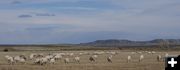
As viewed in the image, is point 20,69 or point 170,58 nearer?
point 170,58

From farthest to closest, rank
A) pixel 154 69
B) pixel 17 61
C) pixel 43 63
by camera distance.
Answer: pixel 17 61 → pixel 43 63 → pixel 154 69

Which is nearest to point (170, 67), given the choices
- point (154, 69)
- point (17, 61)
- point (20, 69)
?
point (154, 69)

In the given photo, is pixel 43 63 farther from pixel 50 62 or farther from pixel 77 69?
pixel 77 69

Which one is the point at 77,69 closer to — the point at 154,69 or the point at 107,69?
the point at 107,69

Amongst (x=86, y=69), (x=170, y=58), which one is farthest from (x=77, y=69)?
(x=170, y=58)

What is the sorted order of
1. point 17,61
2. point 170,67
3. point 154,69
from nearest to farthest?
1. point 170,67
2. point 154,69
3. point 17,61

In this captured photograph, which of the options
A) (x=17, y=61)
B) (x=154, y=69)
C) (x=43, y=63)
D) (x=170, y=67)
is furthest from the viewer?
(x=17, y=61)

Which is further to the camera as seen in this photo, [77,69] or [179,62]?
[77,69]

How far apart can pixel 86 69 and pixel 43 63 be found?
9800mm

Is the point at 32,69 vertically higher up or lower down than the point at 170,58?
lower down

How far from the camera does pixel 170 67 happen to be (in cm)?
625

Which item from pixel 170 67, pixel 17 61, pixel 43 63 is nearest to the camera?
pixel 170 67

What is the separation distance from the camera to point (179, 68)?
246 inches

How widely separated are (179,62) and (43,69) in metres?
26.1
